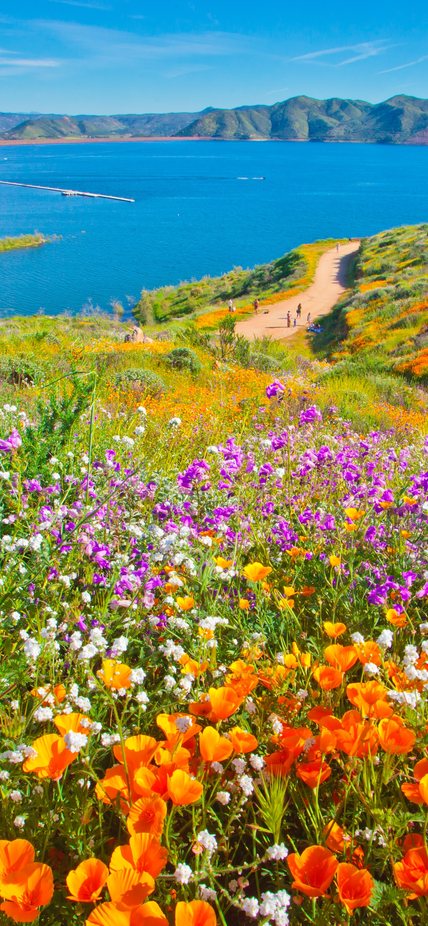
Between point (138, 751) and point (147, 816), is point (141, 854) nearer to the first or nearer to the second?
point (147, 816)

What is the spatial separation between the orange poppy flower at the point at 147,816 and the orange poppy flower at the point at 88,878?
3.2 inches

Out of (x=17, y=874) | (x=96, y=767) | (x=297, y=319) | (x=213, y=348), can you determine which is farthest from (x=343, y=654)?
(x=297, y=319)

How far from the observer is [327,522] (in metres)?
2.43

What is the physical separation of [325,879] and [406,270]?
39.4 meters

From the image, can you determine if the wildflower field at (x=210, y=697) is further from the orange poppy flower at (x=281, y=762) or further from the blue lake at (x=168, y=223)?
the blue lake at (x=168, y=223)

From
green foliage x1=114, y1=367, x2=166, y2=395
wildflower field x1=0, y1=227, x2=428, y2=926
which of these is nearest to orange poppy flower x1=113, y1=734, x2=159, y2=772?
wildflower field x1=0, y1=227, x2=428, y2=926

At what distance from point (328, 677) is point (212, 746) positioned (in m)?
0.40

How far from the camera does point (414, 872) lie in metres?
1.01

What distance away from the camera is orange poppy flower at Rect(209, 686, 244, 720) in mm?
1250

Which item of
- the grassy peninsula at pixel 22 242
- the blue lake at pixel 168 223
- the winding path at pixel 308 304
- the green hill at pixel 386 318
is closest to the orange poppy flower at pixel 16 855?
the green hill at pixel 386 318

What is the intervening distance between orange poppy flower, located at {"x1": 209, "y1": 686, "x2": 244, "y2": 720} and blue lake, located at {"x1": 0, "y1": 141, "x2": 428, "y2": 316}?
158 ft

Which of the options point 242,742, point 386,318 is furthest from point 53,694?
point 386,318

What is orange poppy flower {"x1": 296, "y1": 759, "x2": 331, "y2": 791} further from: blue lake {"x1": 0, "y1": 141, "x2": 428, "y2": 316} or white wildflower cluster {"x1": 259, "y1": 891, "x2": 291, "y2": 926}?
blue lake {"x1": 0, "y1": 141, "x2": 428, "y2": 316}

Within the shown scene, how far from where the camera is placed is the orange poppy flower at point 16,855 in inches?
38.6
